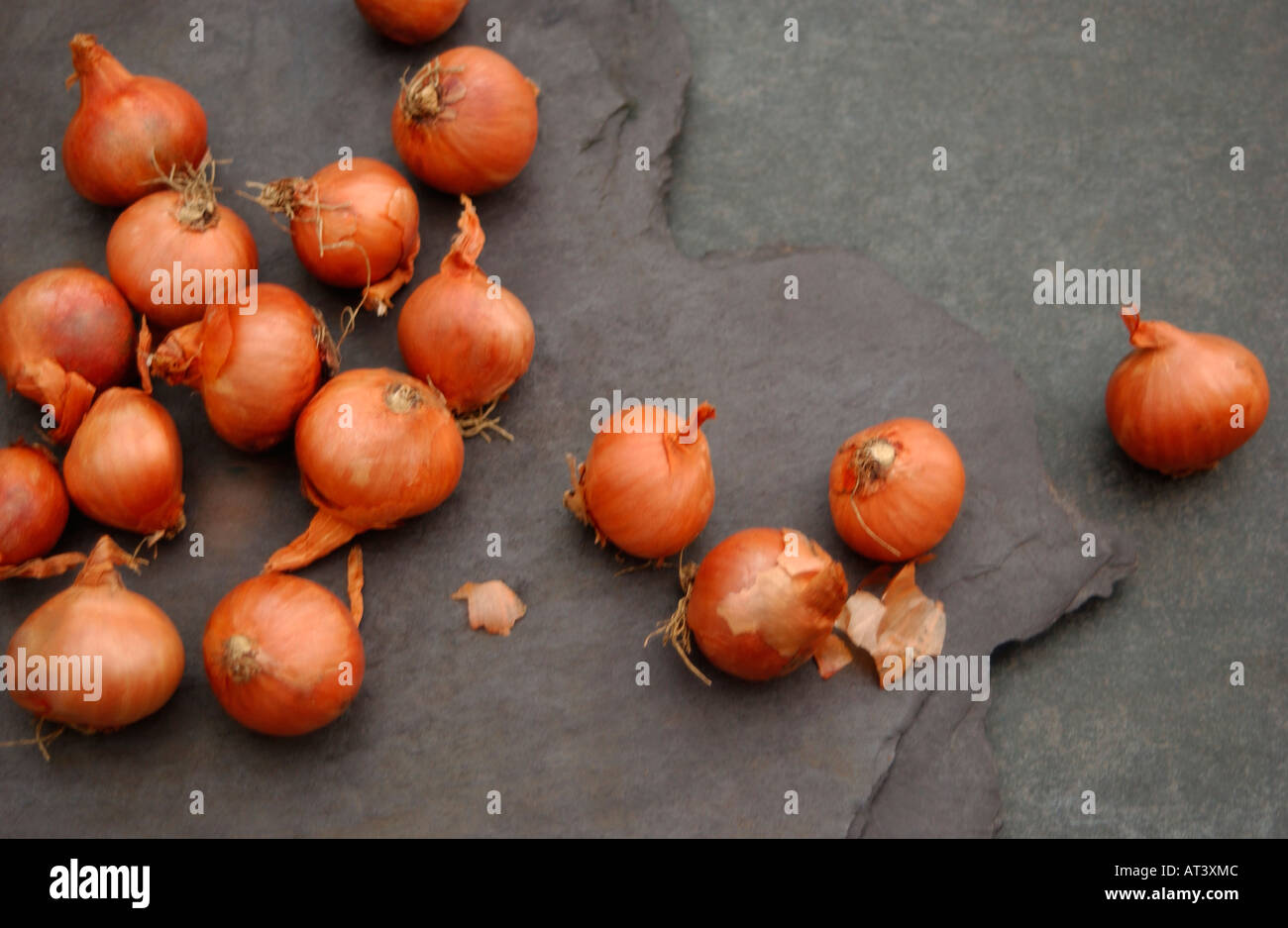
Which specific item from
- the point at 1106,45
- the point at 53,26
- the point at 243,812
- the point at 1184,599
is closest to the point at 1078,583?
the point at 1184,599

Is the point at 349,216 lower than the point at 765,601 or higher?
higher

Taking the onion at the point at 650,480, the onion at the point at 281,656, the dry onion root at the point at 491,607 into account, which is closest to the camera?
the onion at the point at 281,656

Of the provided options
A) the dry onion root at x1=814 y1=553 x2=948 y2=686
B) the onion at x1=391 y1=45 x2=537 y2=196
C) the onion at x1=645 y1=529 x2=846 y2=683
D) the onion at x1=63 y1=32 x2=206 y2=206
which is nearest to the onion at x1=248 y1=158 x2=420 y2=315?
the onion at x1=391 y1=45 x2=537 y2=196

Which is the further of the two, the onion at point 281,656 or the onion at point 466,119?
the onion at point 466,119

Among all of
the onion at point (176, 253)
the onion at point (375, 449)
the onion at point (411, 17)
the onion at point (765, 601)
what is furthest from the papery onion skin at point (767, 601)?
the onion at point (411, 17)

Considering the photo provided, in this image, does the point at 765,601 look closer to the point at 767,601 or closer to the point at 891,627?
the point at 767,601

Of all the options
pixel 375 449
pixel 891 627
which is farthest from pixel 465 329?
pixel 891 627

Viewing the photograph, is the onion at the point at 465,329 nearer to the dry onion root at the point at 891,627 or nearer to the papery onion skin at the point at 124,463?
the papery onion skin at the point at 124,463
